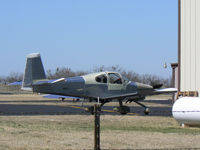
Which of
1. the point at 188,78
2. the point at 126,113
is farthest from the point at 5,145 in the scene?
the point at 126,113

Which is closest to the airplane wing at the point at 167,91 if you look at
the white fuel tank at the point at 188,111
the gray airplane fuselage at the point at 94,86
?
the gray airplane fuselage at the point at 94,86

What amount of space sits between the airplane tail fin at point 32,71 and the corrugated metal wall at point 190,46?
321 inches

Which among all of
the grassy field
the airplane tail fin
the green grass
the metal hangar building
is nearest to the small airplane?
the airplane tail fin

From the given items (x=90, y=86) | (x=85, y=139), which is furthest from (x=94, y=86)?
(x=85, y=139)

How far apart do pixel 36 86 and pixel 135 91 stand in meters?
5.52

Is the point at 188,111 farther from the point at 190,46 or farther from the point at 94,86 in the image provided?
the point at 94,86

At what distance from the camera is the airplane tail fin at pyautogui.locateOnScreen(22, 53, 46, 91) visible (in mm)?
24344

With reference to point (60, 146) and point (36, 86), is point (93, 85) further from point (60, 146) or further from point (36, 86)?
point (60, 146)

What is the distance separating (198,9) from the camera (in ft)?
68.1

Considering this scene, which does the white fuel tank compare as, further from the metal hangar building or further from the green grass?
the metal hangar building

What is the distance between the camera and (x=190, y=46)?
21.2 m

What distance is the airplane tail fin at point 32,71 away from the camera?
2434 cm

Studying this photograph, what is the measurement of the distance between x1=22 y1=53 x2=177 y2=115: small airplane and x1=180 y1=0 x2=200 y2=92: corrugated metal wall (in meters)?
3.42

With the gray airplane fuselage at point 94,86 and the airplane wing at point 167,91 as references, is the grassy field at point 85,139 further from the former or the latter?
the airplane wing at point 167,91
